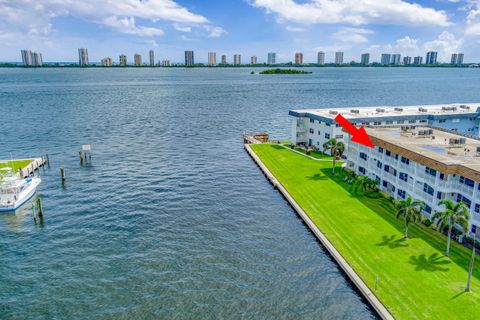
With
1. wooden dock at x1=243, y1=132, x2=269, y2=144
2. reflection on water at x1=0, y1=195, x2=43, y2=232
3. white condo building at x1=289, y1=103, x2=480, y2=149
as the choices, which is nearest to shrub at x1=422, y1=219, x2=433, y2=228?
white condo building at x1=289, y1=103, x2=480, y2=149

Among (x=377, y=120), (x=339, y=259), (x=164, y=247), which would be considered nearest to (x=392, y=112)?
(x=377, y=120)

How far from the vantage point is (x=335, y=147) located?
71938mm

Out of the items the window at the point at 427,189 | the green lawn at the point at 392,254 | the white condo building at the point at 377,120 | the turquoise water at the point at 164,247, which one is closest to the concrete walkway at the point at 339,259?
the green lawn at the point at 392,254

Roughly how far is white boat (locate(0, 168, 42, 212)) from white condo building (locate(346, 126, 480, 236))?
60372 millimetres

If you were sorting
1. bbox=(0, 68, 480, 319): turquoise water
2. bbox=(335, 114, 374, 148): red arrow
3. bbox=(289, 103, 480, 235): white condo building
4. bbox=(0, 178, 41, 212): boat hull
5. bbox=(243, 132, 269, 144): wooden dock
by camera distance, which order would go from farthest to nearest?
bbox=(243, 132, 269, 144): wooden dock
bbox=(335, 114, 374, 148): red arrow
bbox=(0, 178, 41, 212): boat hull
bbox=(289, 103, 480, 235): white condo building
bbox=(0, 68, 480, 319): turquoise water

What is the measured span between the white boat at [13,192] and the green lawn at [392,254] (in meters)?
46.1

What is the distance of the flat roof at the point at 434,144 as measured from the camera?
163 ft

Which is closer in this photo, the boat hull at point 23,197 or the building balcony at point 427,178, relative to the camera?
the building balcony at point 427,178

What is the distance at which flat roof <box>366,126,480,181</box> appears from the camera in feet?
163

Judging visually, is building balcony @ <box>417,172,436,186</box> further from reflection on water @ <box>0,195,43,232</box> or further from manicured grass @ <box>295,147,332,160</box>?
reflection on water @ <box>0,195,43,232</box>

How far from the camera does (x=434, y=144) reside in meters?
60.4

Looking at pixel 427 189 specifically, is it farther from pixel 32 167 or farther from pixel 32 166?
pixel 32 166

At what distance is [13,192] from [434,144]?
7047cm

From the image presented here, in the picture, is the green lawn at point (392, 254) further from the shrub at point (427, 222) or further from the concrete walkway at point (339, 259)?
the shrub at point (427, 222)
